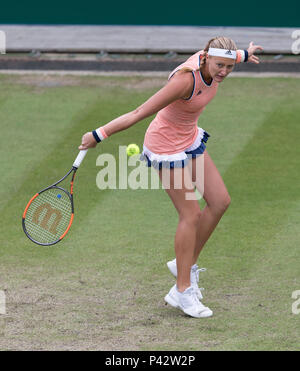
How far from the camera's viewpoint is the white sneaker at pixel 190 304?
6496mm

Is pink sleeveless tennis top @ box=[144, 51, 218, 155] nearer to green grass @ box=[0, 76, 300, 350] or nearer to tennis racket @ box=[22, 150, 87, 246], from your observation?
tennis racket @ box=[22, 150, 87, 246]

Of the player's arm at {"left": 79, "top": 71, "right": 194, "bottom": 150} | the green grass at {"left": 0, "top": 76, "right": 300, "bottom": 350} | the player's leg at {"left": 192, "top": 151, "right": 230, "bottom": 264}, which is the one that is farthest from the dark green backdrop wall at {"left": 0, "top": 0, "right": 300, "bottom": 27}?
the player's arm at {"left": 79, "top": 71, "right": 194, "bottom": 150}

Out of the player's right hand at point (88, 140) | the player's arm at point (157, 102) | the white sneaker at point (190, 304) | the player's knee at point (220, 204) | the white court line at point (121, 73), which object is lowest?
the white sneaker at point (190, 304)

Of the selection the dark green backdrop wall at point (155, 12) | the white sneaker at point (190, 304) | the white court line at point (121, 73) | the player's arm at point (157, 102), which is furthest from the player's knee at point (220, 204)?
the dark green backdrop wall at point (155, 12)

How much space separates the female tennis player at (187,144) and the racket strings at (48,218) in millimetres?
785

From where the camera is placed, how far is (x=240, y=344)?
235 inches

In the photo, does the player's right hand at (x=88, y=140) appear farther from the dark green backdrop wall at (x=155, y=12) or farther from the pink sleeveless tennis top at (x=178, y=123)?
the dark green backdrop wall at (x=155, y=12)

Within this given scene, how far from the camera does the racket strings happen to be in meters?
6.93

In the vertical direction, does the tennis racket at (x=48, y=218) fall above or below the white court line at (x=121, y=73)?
below

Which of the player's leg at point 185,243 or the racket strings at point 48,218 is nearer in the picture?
the player's leg at point 185,243

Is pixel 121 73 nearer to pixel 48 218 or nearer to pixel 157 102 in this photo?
pixel 48 218

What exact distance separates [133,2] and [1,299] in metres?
7.85
